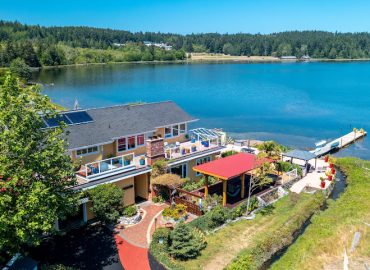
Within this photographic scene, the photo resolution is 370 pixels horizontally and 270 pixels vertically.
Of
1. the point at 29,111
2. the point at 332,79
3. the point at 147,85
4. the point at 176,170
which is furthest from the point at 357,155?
the point at 332,79

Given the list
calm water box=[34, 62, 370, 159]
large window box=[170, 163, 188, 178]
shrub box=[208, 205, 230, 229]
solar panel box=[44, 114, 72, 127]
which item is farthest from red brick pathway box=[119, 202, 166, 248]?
calm water box=[34, 62, 370, 159]

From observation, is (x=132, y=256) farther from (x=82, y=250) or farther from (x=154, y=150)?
(x=154, y=150)

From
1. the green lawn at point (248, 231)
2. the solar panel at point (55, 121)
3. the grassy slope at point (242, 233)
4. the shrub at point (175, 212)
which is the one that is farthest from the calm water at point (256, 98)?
the solar panel at point (55, 121)

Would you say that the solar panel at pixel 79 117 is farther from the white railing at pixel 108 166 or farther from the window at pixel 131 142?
the white railing at pixel 108 166

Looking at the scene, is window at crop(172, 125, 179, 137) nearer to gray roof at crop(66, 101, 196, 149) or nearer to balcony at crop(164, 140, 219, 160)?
gray roof at crop(66, 101, 196, 149)

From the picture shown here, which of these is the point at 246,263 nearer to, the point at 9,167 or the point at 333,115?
the point at 9,167

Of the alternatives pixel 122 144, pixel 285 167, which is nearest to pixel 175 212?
pixel 122 144

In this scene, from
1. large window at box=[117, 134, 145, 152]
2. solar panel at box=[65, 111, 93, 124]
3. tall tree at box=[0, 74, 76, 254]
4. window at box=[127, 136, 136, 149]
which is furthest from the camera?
window at box=[127, 136, 136, 149]
